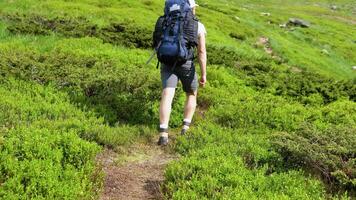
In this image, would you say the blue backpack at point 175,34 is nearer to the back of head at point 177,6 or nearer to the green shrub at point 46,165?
the back of head at point 177,6

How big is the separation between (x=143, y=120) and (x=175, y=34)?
2553 millimetres

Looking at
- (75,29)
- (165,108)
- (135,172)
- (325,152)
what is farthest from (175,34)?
(75,29)

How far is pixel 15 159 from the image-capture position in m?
7.62

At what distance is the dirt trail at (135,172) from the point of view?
800 cm

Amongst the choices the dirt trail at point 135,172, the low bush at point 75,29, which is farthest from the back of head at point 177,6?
the low bush at point 75,29

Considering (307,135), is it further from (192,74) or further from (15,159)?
(15,159)

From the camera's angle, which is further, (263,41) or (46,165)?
(263,41)

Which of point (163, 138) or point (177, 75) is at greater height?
point (177, 75)

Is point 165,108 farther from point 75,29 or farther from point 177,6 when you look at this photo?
point 75,29

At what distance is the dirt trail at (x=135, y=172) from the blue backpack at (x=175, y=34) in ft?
6.31

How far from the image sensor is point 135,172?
8.89 metres

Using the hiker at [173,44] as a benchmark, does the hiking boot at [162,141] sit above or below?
below

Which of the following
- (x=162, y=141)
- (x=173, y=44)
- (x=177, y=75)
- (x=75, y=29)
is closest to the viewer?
(x=173, y=44)

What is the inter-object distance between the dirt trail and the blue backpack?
192 cm
